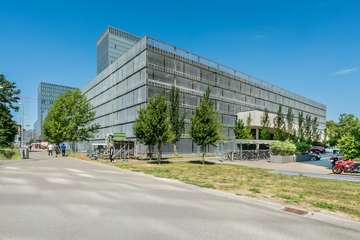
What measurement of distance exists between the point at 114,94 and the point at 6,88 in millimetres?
20346

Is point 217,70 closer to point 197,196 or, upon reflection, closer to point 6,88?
point 6,88

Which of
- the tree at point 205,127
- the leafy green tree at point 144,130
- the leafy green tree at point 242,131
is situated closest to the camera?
the leafy green tree at point 144,130

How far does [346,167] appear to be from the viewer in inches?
772

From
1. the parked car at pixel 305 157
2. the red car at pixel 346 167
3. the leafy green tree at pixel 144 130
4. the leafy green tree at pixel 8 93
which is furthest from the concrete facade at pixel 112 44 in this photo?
the red car at pixel 346 167

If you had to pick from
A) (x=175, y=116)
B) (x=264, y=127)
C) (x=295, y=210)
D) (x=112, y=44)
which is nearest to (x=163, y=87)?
(x=175, y=116)

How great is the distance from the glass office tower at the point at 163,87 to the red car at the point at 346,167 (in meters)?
27.4

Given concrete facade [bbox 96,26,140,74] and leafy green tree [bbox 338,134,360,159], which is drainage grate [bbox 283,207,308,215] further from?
concrete facade [bbox 96,26,140,74]

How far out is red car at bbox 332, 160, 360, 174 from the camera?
1934cm

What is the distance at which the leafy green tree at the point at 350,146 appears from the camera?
807 inches

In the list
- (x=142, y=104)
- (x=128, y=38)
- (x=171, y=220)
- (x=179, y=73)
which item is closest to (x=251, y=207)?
(x=171, y=220)

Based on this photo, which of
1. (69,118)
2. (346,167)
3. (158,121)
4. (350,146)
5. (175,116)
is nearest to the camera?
(346,167)

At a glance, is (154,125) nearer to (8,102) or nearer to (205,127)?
(205,127)

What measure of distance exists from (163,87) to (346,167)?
32379mm

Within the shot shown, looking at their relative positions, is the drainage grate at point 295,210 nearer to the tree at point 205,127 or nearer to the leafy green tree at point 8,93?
the tree at point 205,127
